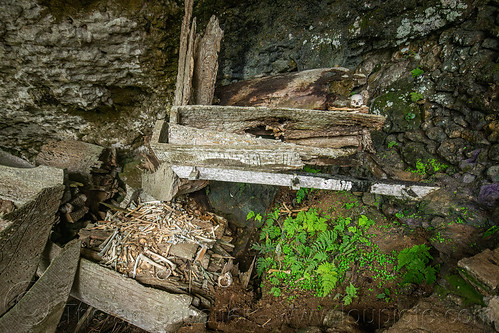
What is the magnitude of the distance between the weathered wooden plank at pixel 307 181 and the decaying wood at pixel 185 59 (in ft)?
2.94

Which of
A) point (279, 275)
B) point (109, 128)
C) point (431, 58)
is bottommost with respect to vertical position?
point (279, 275)

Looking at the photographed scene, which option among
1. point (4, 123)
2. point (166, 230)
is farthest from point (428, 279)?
point (4, 123)

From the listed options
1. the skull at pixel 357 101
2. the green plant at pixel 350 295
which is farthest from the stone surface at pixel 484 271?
the skull at pixel 357 101

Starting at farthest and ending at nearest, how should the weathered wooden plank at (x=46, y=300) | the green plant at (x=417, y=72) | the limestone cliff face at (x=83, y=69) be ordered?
the green plant at (x=417, y=72)
the limestone cliff face at (x=83, y=69)
the weathered wooden plank at (x=46, y=300)

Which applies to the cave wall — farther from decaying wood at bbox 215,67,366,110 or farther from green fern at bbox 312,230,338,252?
green fern at bbox 312,230,338,252

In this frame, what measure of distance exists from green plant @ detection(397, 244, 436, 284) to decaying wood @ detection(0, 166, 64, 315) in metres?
4.80

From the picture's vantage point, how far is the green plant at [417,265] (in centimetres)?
292

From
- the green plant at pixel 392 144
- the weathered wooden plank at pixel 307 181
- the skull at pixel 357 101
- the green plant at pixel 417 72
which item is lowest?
the weathered wooden plank at pixel 307 181

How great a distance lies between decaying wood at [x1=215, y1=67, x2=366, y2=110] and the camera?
2.76 metres

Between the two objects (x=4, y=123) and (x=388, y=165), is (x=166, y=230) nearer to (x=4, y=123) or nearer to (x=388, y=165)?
(x=4, y=123)

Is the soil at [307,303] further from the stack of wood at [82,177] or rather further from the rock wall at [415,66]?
the stack of wood at [82,177]

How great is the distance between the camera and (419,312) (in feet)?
7.39

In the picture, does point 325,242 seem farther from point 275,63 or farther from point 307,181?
point 275,63

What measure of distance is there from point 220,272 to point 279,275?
970 mm
